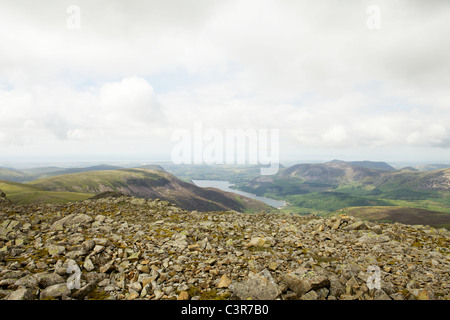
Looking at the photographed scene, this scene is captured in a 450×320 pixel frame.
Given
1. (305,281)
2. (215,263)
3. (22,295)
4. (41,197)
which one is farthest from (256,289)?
(41,197)

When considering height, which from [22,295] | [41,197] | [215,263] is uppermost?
[22,295]

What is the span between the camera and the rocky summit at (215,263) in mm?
7316

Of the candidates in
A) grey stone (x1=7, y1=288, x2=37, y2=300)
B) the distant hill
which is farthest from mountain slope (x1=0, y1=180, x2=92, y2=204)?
the distant hill

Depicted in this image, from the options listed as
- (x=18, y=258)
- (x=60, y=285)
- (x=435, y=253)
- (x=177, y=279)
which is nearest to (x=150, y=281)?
(x=177, y=279)

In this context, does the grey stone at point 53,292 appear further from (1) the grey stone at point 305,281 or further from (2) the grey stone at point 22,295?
(1) the grey stone at point 305,281

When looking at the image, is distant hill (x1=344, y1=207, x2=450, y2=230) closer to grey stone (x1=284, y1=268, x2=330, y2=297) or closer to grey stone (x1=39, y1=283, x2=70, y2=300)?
grey stone (x1=284, y1=268, x2=330, y2=297)

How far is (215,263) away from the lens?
31.2 ft

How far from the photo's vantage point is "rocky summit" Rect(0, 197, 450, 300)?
732cm

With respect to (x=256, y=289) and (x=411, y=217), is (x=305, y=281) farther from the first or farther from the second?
(x=411, y=217)

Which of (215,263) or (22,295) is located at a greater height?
(22,295)

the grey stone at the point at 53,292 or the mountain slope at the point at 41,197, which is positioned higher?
the grey stone at the point at 53,292

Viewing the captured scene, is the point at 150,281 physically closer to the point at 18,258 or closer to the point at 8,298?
the point at 8,298

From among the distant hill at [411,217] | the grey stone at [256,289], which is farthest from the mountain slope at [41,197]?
the distant hill at [411,217]

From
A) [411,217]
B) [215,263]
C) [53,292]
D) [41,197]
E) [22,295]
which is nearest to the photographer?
[22,295]
